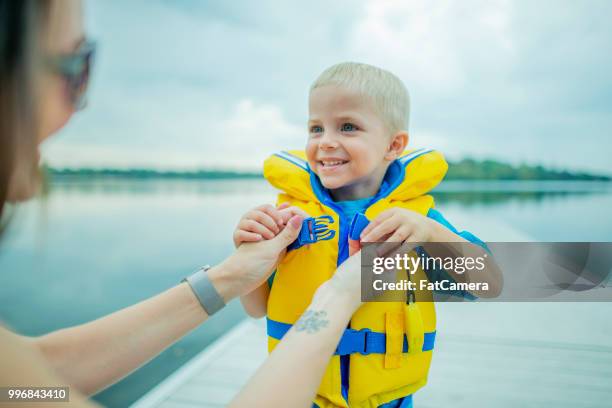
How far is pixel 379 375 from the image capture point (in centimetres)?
145

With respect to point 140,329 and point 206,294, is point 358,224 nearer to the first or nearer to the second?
point 206,294

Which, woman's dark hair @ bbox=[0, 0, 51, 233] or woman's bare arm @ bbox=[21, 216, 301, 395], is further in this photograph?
woman's bare arm @ bbox=[21, 216, 301, 395]

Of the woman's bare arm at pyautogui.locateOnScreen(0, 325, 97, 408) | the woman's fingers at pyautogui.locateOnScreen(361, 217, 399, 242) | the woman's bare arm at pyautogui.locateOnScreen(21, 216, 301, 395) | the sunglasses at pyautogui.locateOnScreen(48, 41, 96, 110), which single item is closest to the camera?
the woman's bare arm at pyautogui.locateOnScreen(0, 325, 97, 408)

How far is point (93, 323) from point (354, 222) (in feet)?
2.84

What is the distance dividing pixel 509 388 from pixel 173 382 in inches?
84.1

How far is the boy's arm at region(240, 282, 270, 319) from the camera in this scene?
166cm

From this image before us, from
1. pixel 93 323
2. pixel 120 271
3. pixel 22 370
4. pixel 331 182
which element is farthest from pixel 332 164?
pixel 120 271

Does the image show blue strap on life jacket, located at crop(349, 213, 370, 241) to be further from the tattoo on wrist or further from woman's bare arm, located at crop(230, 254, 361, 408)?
the tattoo on wrist

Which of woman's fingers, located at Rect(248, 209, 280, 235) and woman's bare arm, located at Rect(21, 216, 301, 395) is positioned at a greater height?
woman's fingers, located at Rect(248, 209, 280, 235)

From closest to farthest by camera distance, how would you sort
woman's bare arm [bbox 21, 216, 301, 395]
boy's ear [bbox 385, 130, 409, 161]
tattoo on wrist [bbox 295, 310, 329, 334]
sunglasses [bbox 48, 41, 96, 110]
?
1. sunglasses [bbox 48, 41, 96, 110]
2. tattoo on wrist [bbox 295, 310, 329, 334]
3. woman's bare arm [bbox 21, 216, 301, 395]
4. boy's ear [bbox 385, 130, 409, 161]

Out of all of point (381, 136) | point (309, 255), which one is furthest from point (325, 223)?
point (381, 136)

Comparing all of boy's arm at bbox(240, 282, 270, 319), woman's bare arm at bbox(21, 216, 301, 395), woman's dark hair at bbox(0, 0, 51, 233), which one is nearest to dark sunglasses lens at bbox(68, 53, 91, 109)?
woman's dark hair at bbox(0, 0, 51, 233)

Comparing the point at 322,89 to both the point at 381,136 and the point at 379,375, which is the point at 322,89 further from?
the point at 379,375

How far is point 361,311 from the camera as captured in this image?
57.8 inches
